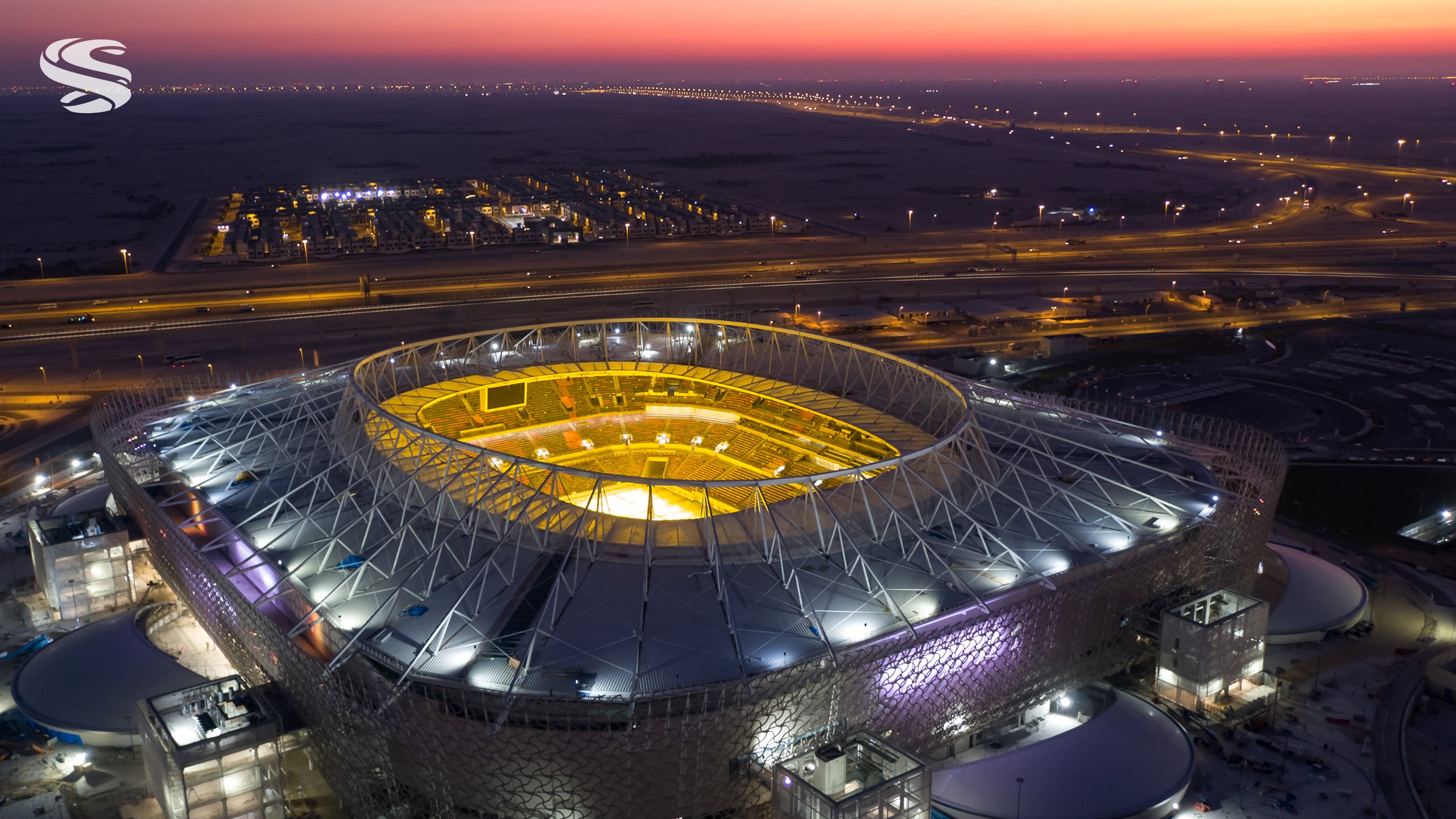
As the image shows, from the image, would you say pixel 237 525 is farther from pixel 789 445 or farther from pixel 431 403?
pixel 789 445

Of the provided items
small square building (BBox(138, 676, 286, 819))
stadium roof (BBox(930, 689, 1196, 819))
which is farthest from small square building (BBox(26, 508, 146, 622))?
stadium roof (BBox(930, 689, 1196, 819))

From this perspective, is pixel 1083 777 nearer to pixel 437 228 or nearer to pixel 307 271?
pixel 307 271

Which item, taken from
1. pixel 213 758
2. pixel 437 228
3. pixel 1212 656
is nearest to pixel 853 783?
pixel 1212 656

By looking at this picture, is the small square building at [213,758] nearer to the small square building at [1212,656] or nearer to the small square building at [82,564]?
the small square building at [82,564]

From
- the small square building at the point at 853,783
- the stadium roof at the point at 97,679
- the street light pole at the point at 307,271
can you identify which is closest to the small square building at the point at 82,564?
the stadium roof at the point at 97,679

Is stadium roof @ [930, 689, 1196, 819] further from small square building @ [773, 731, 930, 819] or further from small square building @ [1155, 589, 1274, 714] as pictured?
small square building @ [1155, 589, 1274, 714]

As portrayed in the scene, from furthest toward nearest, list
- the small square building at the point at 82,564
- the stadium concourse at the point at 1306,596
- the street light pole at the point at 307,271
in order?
the street light pole at the point at 307,271, the small square building at the point at 82,564, the stadium concourse at the point at 1306,596

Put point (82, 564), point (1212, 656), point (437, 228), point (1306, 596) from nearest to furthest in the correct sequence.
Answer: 1. point (1212, 656)
2. point (1306, 596)
3. point (82, 564)
4. point (437, 228)

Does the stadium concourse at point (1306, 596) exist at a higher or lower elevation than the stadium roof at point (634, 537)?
lower

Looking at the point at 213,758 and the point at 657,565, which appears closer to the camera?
the point at 213,758
